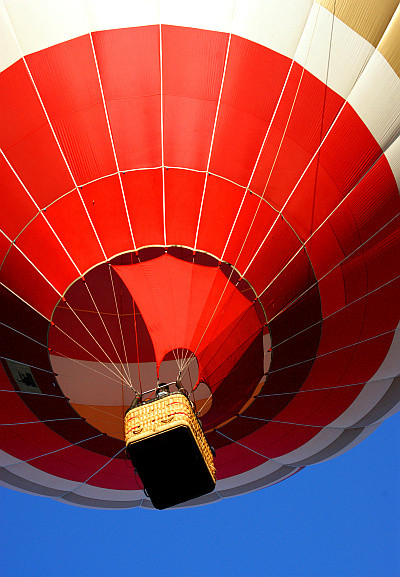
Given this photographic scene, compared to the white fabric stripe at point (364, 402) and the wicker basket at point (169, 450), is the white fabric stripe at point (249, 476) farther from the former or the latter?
the wicker basket at point (169, 450)

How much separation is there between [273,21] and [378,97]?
97 cm

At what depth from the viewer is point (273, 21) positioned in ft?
15.8

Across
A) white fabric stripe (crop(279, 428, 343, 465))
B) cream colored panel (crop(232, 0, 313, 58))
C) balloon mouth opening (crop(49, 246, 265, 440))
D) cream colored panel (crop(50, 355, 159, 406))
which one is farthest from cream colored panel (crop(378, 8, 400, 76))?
white fabric stripe (crop(279, 428, 343, 465))

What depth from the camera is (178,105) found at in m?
4.93

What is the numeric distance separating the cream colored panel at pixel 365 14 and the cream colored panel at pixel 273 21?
0.19 metres

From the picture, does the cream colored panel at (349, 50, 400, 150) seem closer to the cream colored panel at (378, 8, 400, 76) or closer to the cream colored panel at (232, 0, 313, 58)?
the cream colored panel at (378, 8, 400, 76)

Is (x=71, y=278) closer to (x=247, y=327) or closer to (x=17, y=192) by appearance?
(x=17, y=192)

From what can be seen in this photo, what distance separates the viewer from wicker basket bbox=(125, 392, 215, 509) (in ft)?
14.3

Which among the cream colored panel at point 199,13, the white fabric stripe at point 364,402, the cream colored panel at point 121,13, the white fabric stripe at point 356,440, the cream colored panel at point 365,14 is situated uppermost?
the cream colored panel at point 121,13

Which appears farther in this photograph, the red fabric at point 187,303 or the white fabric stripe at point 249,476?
the white fabric stripe at point 249,476

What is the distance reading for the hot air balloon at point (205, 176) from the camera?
15.8ft

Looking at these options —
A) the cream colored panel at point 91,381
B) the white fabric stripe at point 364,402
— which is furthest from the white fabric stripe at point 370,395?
the cream colored panel at point 91,381

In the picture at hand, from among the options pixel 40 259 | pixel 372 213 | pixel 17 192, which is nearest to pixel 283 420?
pixel 372 213

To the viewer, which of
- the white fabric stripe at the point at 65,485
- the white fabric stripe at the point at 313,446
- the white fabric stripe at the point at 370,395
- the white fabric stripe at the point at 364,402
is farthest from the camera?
the white fabric stripe at the point at 313,446
